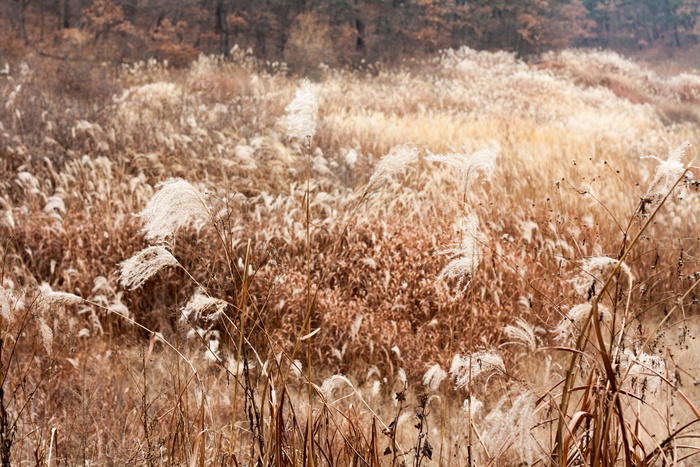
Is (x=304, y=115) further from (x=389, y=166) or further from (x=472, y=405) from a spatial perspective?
(x=472, y=405)

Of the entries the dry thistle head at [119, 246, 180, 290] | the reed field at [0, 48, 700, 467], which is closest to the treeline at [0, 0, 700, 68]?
the reed field at [0, 48, 700, 467]

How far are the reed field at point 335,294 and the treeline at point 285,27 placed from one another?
9927 millimetres

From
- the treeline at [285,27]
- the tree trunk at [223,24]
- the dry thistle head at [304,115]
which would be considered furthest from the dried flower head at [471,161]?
the tree trunk at [223,24]

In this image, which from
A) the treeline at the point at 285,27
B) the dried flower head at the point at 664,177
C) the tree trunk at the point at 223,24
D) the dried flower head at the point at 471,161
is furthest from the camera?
the tree trunk at the point at 223,24

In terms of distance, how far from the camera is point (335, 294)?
3.37 meters

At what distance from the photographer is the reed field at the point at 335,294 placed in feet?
4.38

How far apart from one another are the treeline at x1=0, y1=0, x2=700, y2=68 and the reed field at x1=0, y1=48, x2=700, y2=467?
9.93 m

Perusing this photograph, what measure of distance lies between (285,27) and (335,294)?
64.9 feet

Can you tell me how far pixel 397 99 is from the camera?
36.2ft

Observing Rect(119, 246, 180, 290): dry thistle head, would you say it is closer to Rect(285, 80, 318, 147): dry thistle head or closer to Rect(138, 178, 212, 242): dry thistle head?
Rect(138, 178, 212, 242): dry thistle head

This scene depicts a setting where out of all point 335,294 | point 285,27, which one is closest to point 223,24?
point 285,27

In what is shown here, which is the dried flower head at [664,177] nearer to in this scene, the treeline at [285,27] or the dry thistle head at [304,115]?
the dry thistle head at [304,115]

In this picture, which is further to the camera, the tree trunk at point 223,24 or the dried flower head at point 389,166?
the tree trunk at point 223,24

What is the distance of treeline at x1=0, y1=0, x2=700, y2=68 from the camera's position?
55.6ft
